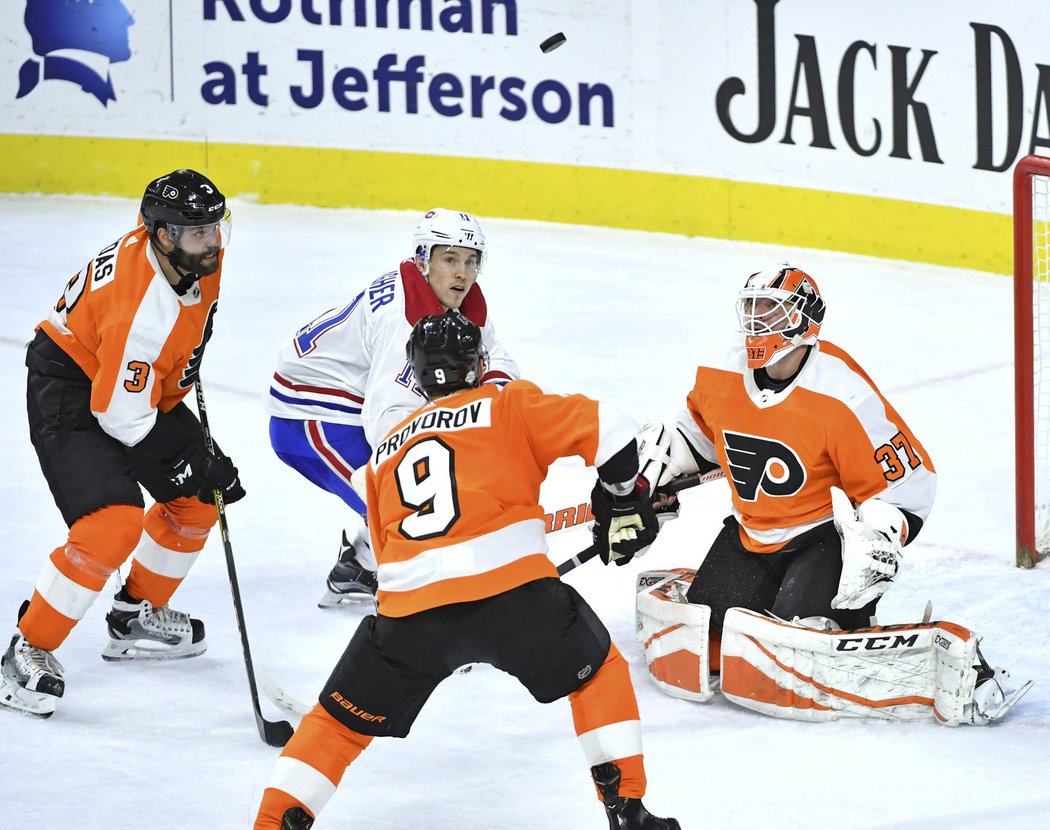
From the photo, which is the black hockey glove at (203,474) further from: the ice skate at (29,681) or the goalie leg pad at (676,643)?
the goalie leg pad at (676,643)

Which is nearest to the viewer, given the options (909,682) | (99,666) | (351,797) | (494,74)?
(351,797)

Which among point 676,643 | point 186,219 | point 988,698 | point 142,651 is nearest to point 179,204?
point 186,219

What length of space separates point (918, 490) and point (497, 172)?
498cm

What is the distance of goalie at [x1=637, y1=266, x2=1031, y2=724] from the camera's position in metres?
3.33

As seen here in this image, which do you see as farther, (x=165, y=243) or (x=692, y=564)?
(x=692, y=564)

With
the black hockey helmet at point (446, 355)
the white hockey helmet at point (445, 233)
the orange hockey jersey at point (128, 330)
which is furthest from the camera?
the white hockey helmet at point (445, 233)

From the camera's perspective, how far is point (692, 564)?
175 inches

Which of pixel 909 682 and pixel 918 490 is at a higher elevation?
pixel 918 490

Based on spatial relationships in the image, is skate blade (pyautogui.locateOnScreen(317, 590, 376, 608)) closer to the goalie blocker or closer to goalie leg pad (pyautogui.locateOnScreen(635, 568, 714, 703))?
goalie leg pad (pyautogui.locateOnScreen(635, 568, 714, 703))

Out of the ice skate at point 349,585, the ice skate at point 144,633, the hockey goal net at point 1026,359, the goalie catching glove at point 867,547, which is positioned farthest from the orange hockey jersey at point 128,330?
the hockey goal net at point 1026,359

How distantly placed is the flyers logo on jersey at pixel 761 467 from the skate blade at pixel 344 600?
1.08m

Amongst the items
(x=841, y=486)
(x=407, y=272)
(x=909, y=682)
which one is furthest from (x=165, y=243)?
(x=909, y=682)

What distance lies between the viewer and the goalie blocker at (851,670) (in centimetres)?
331

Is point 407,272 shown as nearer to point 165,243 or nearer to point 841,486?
point 165,243
